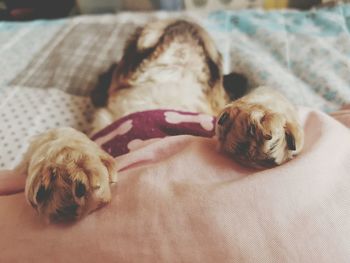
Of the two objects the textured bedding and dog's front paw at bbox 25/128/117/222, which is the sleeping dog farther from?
the textured bedding

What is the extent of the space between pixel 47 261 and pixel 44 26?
1.52m

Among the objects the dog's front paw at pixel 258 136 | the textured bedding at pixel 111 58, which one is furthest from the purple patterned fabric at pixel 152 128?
the textured bedding at pixel 111 58

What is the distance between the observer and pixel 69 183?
583 mm

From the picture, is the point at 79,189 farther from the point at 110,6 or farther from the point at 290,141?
the point at 110,6

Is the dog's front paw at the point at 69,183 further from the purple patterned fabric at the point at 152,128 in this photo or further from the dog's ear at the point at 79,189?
the purple patterned fabric at the point at 152,128

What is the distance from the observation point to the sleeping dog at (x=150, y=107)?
593mm

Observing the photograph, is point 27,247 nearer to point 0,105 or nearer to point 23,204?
point 23,204

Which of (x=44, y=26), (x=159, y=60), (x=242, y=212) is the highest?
(x=242, y=212)

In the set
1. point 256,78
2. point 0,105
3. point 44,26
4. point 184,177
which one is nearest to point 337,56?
point 256,78

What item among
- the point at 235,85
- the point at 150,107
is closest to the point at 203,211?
the point at 150,107

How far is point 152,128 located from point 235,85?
493 mm

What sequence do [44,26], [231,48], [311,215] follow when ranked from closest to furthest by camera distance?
1. [311,215]
2. [231,48]
3. [44,26]

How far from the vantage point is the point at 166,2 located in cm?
205

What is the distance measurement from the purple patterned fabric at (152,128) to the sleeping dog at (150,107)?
0.28ft
